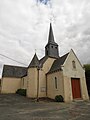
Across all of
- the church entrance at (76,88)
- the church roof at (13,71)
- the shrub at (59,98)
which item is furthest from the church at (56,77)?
the church roof at (13,71)

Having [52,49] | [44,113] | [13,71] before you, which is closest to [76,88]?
[52,49]

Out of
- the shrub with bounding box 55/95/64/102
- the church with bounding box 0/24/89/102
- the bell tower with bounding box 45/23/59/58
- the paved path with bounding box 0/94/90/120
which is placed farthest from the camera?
the bell tower with bounding box 45/23/59/58

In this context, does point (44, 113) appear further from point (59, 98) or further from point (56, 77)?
point (56, 77)

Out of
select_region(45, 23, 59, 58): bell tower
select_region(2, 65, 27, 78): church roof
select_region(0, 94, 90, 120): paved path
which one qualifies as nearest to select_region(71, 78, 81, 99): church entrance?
select_region(0, 94, 90, 120): paved path

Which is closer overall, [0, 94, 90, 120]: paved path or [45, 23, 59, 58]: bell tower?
[0, 94, 90, 120]: paved path

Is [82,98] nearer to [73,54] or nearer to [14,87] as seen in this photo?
[73,54]

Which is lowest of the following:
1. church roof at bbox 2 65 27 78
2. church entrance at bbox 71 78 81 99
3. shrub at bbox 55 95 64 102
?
shrub at bbox 55 95 64 102

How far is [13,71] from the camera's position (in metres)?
32.6

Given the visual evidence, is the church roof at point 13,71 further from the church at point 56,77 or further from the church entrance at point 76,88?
the church entrance at point 76,88

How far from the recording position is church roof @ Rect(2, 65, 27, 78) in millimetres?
31163

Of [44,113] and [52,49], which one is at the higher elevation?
[52,49]

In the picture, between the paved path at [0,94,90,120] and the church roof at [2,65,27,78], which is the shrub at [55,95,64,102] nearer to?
the paved path at [0,94,90,120]

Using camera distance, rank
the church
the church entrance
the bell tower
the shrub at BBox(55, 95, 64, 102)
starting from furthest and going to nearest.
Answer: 1. the bell tower
2. the church entrance
3. the church
4. the shrub at BBox(55, 95, 64, 102)

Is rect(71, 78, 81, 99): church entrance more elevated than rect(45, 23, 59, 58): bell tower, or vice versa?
rect(45, 23, 59, 58): bell tower
